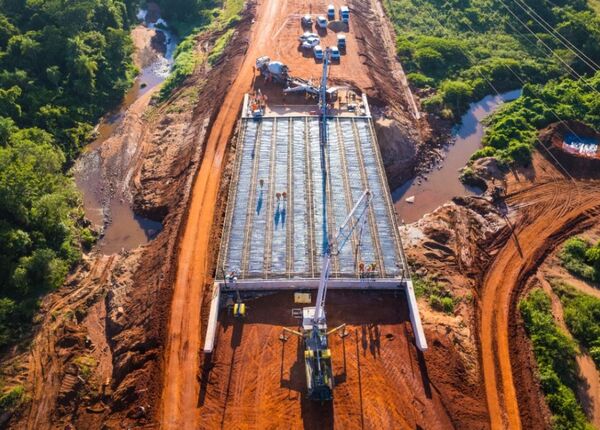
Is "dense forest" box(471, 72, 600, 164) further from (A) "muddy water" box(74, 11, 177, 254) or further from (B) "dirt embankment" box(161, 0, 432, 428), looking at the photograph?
(A) "muddy water" box(74, 11, 177, 254)

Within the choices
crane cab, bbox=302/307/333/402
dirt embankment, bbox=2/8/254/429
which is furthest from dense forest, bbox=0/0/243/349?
crane cab, bbox=302/307/333/402

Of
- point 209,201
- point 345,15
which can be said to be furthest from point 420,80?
point 209,201

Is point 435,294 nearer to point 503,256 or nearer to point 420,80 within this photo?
point 503,256

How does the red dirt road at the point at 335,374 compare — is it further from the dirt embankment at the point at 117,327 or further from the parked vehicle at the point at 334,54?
the parked vehicle at the point at 334,54

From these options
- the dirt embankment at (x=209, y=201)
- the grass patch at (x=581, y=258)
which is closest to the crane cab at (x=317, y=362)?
the dirt embankment at (x=209, y=201)

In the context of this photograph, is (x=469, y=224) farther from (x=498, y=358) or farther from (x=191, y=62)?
(x=191, y=62)


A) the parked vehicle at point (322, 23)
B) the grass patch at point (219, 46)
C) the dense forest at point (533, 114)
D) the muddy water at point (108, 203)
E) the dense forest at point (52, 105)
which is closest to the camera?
the dense forest at point (52, 105)

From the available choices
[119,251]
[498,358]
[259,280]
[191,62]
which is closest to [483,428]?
[498,358]
